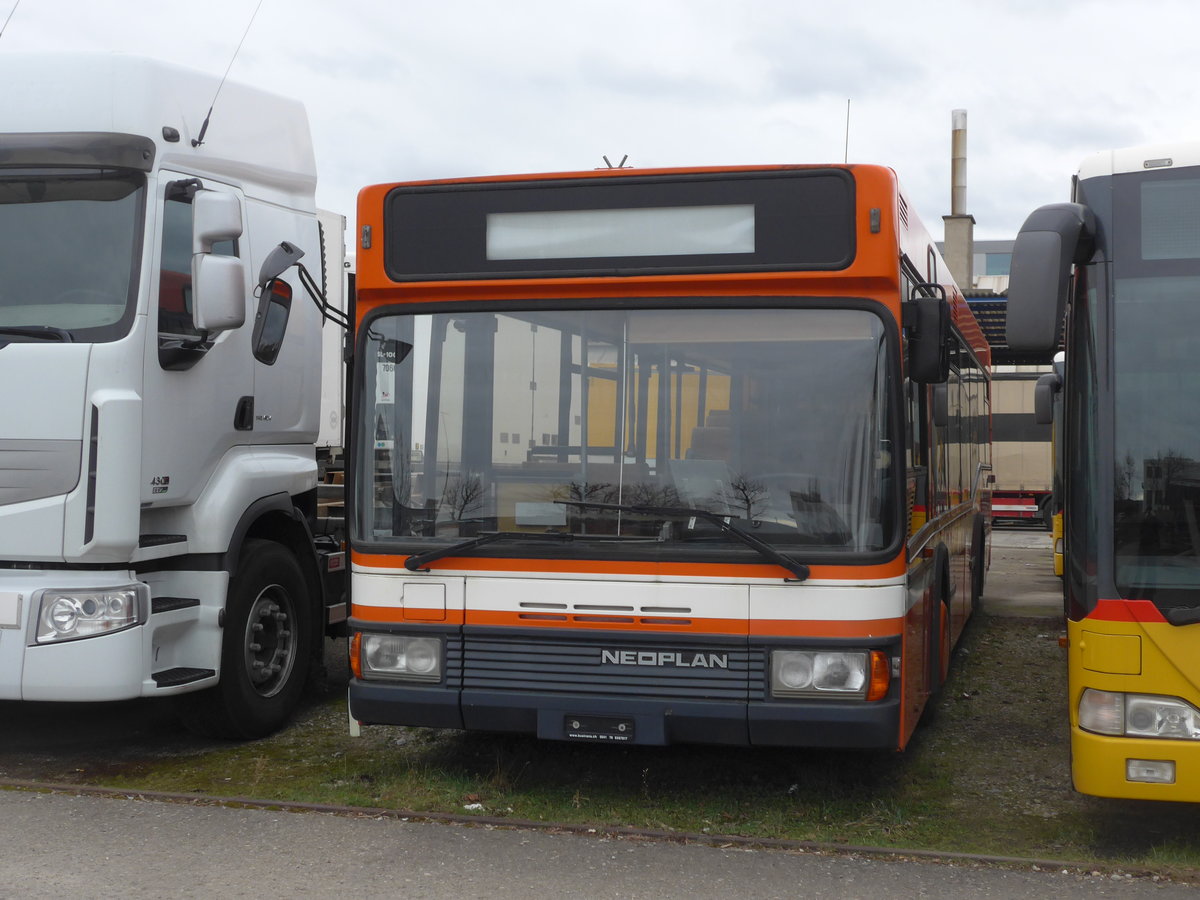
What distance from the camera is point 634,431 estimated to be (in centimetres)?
564

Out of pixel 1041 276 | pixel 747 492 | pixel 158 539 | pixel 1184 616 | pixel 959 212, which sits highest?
pixel 959 212

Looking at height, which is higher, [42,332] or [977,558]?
[42,332]

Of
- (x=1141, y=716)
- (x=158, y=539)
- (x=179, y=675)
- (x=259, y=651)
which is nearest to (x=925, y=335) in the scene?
(x=1141, y=716)

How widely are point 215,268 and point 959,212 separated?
39718 millimetres

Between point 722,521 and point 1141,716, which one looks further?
A: point 722,521

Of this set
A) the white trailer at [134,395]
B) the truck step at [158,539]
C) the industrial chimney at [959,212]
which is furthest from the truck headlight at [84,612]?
the industrial chimney at [959,212]

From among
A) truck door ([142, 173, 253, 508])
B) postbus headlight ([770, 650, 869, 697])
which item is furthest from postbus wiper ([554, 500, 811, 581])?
truck door ([142, 173, 253, 508])

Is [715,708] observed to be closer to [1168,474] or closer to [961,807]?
[961,807]

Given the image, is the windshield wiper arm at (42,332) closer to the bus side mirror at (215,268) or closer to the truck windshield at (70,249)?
the truck windshield at (70,249)

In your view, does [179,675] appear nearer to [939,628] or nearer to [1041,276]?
[939,628]

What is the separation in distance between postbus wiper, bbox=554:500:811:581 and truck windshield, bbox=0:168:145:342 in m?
2.47

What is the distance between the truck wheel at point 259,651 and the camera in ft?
23.9

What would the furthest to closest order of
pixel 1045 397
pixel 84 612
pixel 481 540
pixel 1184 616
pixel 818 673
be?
pixel 1045 397 → pixel 84 612 → pixel 481 540 → pixel 818 673 → pixel 1184 616

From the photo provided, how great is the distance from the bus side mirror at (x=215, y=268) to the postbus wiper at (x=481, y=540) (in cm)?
169
